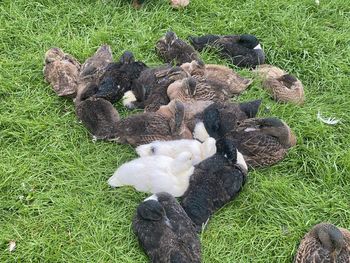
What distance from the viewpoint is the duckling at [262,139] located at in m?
3.96

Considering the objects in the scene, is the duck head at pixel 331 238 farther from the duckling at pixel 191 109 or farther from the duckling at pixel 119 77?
the duckling at pixel 119 77

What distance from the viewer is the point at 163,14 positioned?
17.7 ft

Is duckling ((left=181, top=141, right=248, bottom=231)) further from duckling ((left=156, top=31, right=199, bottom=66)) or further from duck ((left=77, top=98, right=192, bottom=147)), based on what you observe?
duckling ((left=156, top=31, right=199, bottom=66))

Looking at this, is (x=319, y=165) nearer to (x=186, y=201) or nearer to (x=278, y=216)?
(x=278, y=216)

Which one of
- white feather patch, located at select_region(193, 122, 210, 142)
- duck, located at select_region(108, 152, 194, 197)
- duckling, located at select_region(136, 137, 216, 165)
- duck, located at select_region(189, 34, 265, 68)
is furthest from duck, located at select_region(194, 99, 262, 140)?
duck, located at select_region(189, 34, 265, 68)

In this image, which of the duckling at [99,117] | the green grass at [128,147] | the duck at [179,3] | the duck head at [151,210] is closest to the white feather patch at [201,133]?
the green grass at [128,147]

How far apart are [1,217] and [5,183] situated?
0.91ft

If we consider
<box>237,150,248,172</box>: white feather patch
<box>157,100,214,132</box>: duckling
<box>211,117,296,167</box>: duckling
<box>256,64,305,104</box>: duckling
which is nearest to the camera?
<box>237,150,248,172</box>: white feather patch

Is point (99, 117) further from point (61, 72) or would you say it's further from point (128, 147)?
point (61, 72)

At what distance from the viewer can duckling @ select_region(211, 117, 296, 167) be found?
3.96 meters

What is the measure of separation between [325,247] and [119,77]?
6.97 feet

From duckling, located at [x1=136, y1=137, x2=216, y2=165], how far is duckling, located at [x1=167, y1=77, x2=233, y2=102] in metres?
0.49

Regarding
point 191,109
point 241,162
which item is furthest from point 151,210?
point 191,109

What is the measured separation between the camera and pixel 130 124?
4.06m
